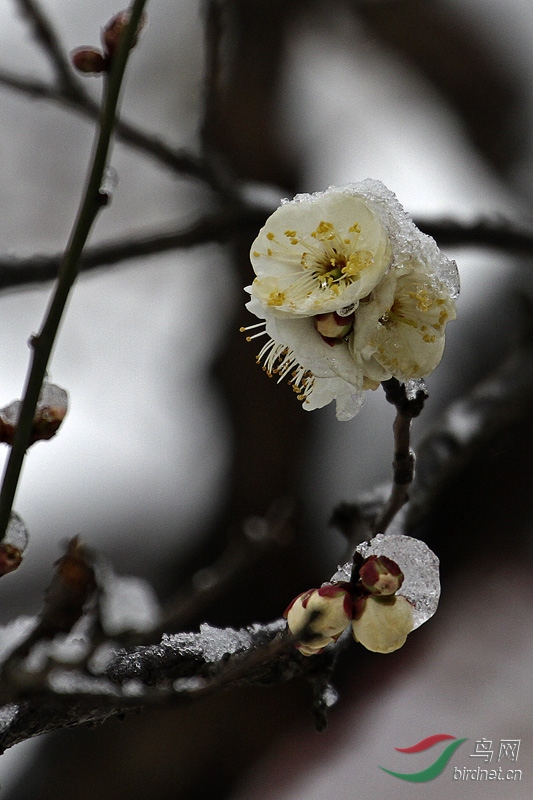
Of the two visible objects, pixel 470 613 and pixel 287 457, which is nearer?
pixel 470 613

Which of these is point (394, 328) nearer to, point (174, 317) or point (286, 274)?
point (286, 274)

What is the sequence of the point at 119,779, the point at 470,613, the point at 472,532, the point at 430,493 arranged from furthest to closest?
the point at 472,532 → the point at 470,613 → the point at 119,779 → the point at 430,493

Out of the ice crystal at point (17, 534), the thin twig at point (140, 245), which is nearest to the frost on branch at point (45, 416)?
the ice crystal at point (17, 534)

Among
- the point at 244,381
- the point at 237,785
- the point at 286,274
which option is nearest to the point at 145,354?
the point at 244,381

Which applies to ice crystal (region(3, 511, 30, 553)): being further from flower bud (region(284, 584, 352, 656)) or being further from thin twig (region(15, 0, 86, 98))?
thin twig (region(15, 0, 86, 98))

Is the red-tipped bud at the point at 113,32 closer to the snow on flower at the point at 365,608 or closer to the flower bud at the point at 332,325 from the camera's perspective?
the flower bud at the point at 332,325

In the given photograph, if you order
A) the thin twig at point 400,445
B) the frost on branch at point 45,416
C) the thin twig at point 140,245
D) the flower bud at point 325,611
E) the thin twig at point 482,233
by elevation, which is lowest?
the flower bud at point 325,611
